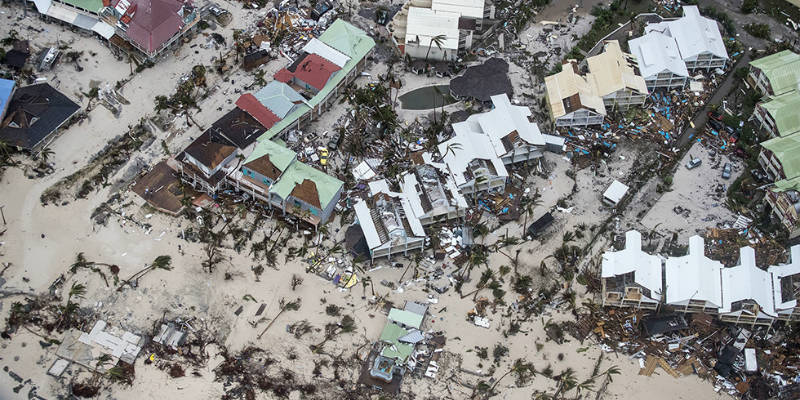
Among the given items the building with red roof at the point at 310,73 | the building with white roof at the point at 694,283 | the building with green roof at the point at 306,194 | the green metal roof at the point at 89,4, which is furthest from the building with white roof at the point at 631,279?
the green metal roof at the point at 89,4

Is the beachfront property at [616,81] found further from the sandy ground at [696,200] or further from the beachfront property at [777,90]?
the beachfront property at [777,90]

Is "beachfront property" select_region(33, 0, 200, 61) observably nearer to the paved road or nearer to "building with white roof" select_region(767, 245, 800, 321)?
the paved road

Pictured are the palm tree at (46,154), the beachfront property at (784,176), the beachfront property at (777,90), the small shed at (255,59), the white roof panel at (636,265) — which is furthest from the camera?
the small shed at (255,59)

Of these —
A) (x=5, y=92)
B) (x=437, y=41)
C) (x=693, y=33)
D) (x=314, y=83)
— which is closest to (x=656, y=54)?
(x=693, y=33)

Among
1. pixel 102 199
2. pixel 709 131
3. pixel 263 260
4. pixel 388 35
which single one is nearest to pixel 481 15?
pixel 388 35

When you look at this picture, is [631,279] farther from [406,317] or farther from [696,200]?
[406,317]

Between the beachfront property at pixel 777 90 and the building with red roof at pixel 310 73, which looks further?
the building with red roof at pixel 310 73

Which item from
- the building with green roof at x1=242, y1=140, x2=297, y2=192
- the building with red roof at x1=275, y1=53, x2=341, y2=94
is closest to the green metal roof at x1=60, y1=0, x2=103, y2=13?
the building with red roof at x1=275, y1=53, x2=341, y2=94

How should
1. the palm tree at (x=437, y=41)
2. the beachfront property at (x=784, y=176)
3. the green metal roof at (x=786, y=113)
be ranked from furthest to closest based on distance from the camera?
the palm tree at (x=437, y=41), the green metal roof at (x=786, y=113), the beachfront property at (x=784, y=176)
